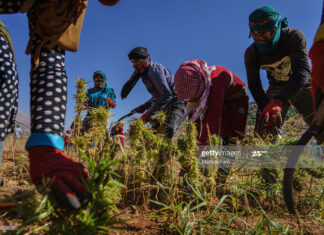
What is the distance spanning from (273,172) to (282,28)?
1.93 metres

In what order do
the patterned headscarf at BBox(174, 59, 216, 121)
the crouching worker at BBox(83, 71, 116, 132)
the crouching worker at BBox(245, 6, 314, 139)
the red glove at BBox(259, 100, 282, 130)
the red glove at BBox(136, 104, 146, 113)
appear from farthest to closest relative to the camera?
the crouching worker at BBox(83, 71, 116, 132) → the red glove at BBox(136, 104, 146, 113) → the patterned headscarf at BBox(174, 59, 216, 121) → the crouching worker at BBox(245, 6, 314, 139) → the red glove at BBox(259, 100, 282, 130)

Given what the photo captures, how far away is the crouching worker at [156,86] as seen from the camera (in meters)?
3.23

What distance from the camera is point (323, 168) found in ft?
5.64

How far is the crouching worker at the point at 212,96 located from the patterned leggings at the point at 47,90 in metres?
1.65

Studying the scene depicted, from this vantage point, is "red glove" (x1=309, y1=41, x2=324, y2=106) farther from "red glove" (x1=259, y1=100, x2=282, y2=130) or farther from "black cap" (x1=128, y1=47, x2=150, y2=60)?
"black cap" (x1=128, y1=47, x2=150, y2=60)

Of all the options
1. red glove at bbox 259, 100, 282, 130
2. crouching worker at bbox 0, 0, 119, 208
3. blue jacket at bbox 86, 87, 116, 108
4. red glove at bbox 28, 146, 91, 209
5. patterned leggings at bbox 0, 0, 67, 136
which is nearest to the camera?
red glove at bbox 28, 146, 91, 209

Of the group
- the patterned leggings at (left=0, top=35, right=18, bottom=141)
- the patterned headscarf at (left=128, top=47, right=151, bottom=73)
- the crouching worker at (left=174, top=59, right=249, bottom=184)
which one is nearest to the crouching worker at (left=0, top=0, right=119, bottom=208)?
the patterned leggings at (left=0, top=35, right=18, bottom=141)

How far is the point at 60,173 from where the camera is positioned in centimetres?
70

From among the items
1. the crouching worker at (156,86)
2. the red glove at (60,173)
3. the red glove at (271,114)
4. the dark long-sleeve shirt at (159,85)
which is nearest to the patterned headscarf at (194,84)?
the crouching worker at (156,86)

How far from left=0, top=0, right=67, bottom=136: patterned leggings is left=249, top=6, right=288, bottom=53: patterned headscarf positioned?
2.23 m

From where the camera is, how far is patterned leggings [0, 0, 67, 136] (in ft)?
3.01

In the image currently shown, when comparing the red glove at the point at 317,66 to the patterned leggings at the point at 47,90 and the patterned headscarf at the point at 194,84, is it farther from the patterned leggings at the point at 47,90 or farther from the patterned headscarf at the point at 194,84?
the patterned headscarf at the point at 194,84

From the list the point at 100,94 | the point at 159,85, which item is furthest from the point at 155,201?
the point at 100,94

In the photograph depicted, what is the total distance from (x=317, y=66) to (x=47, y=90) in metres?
1.26
